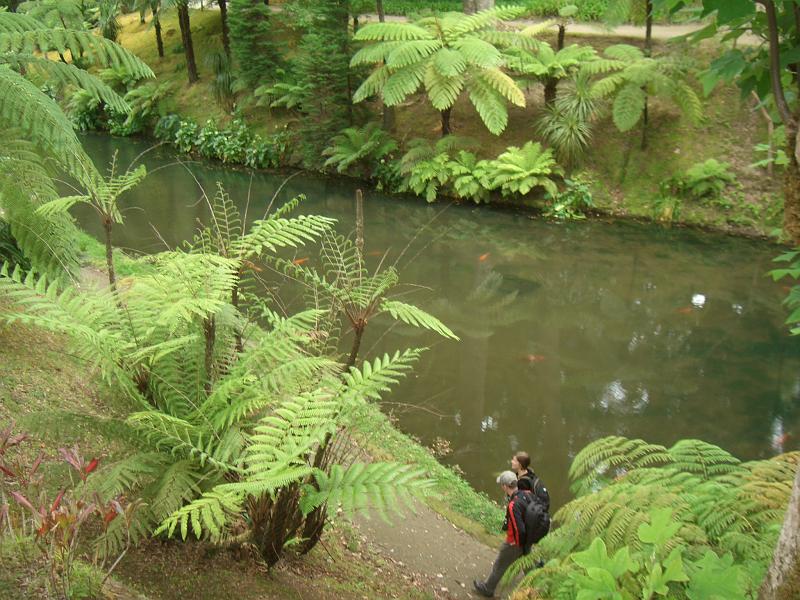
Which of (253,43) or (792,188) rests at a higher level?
(253,43)

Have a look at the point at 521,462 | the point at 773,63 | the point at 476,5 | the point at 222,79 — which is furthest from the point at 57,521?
the point at 222,79

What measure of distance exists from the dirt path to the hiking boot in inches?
1.6

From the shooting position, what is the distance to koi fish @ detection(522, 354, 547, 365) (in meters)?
7.54

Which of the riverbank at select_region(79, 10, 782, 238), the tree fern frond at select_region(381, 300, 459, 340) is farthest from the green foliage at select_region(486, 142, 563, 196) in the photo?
the tree fern frond at select_region(381, 300, 459, 340)

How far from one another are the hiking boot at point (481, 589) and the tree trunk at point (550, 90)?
10.2 m

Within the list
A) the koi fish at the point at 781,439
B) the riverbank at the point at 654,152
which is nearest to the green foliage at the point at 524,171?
the riverbank at the point at 654,152

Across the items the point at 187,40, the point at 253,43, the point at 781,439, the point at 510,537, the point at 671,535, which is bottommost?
the point at 781,439

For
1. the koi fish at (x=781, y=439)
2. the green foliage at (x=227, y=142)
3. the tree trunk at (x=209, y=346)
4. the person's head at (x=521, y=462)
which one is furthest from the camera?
the green foliage at (x=227, y=142)

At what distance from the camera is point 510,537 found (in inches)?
158

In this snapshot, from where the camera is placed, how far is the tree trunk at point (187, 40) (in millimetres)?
17031

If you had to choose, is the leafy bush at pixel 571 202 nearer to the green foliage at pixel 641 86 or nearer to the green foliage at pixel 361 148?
the green foliage at pixel 641 86

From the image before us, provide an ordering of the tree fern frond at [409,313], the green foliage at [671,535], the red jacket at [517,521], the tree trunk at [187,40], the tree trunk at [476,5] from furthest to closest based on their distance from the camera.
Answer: the tree trunk at [187,40], the tree trunk at [476,5], the red jacket at [517,521], the tree fern frond at [409,313], the green foliage at [671,535]

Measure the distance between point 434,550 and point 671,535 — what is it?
2.28 meters

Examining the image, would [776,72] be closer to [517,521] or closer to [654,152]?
[517,521]
